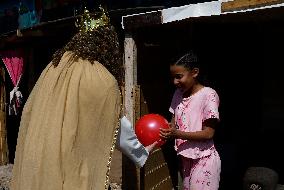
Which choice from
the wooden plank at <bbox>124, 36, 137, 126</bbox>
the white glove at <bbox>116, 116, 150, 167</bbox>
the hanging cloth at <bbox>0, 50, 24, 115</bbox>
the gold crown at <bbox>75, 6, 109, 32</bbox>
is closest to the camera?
the gold crown at <bbox>75, 6, 109, 32</bbox>

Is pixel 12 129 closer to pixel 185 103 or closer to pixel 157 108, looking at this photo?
pixel 157 108

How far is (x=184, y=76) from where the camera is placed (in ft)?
12.1

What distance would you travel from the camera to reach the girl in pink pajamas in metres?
3.60

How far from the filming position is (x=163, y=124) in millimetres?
3854

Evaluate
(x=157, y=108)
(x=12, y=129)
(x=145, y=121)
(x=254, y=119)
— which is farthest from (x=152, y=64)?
(x=12, y=129)

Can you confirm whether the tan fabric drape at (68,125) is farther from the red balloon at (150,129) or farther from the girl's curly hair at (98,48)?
the red balloon at (150,129)

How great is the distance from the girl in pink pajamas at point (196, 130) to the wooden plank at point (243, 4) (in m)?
0.70

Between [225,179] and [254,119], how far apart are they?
1.28m

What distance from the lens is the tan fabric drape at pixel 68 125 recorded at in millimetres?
2850

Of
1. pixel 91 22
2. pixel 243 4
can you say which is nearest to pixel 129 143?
pixel 91 22

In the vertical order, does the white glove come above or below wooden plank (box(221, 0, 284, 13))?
below

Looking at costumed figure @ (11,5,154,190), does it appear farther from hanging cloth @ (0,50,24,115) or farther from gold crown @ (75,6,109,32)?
hanging cloth @ (0,50,24,115)

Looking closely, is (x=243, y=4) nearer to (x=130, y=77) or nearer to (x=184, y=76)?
(x=184, y=76)

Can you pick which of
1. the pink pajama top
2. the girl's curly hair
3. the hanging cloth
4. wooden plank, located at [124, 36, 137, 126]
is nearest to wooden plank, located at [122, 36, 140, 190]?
wooden plank, located at [124, 36, 137, 126]
